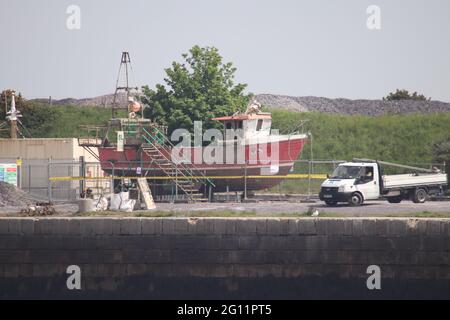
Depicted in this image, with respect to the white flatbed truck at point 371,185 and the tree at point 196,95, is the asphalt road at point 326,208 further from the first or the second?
the tree at point 196,95

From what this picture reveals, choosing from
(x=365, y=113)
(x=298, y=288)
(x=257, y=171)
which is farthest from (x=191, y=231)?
(x=365, y=113)

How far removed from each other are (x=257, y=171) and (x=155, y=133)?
567 cm

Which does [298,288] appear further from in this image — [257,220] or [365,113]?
[365,113]

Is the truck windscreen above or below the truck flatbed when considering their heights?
above

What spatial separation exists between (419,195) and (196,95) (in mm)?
17788

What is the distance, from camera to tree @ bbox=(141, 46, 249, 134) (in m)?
50.9

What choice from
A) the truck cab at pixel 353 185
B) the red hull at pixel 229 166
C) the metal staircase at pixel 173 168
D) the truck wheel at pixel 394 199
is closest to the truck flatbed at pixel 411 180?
the truck cab at pixel 353 185

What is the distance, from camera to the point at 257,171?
44625mm

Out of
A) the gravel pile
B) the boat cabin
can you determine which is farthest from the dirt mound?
the gravel pile

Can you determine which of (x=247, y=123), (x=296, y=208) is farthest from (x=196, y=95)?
(x=296, y=208)

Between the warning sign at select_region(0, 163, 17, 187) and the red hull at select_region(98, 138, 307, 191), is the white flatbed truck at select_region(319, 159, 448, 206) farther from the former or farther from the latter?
the warning sign at select_region(0, 163, 17, 187)

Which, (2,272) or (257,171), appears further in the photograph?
(257,171)

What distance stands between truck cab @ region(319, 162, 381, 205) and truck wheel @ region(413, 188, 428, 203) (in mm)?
1545

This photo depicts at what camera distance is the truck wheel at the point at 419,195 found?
38.3 meters
